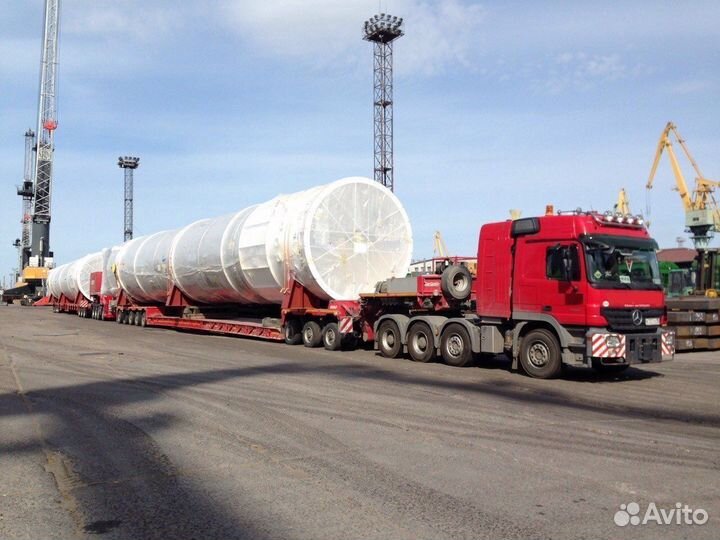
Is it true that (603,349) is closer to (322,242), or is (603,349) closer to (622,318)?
(622,318)

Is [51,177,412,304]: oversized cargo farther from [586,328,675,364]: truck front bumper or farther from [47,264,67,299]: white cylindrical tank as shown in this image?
[47,264,67,299]: white cylindrical tank

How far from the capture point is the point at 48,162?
84125mm

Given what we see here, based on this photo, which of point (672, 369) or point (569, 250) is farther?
point (672, 369)

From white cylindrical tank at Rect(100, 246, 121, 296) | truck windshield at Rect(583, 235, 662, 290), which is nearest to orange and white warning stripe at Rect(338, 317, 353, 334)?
truck windshield at Rect(583, 235, 662, 290)

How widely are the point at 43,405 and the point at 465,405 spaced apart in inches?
240

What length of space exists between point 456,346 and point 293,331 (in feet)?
20.3

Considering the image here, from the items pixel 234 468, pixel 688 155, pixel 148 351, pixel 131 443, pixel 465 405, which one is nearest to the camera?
pixel 234 468

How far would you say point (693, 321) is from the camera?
18938 mm

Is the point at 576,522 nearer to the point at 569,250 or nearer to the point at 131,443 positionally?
the point at 131,443

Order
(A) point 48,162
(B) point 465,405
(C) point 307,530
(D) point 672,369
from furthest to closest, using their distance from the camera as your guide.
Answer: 1. (A) point 48,162
2. (D) point 672,369
3. (B) point 465,405
4. (C) point 307,530

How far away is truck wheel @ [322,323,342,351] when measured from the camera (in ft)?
57.5

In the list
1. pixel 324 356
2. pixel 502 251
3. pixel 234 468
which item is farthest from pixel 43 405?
pixel 502 251

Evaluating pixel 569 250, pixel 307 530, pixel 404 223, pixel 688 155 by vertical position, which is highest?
pixel 688 155

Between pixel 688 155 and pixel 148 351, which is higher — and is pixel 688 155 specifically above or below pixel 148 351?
above
